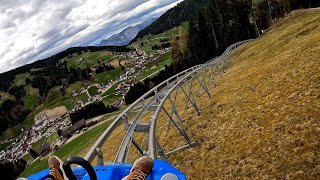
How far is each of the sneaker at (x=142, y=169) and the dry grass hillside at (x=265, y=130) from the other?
5602 mm

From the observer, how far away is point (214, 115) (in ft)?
54.0

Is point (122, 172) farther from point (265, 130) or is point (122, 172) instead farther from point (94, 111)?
point (94, 111)

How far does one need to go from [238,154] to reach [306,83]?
5.85m

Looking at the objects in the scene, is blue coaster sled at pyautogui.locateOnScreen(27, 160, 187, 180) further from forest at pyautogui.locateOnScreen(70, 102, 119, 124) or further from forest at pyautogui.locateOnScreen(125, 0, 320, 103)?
forest at pyautogui.locateOnScreen(70, 102, 119, 124)

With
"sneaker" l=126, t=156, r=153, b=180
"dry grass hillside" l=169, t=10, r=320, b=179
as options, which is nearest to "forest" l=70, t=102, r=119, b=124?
"dry grass hillside" l=169, t=10, r=320, b=179

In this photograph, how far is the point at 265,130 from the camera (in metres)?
11.6

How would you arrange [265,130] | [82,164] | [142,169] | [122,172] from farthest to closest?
[265,130] → [122,172] → [142,169] → [82,164]

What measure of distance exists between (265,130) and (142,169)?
830 cm

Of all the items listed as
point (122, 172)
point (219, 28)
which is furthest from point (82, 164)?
point (219, 28)

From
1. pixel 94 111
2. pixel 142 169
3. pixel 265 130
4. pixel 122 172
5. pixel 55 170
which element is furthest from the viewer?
pixel 94 111

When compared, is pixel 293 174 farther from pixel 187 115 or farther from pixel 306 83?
pixel 187 115

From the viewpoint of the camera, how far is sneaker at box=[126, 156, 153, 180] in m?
4.69

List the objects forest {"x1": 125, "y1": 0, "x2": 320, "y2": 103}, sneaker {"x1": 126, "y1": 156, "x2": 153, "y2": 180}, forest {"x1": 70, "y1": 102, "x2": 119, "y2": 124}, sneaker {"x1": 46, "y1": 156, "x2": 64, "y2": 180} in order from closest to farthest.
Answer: sneaker {"x1": 126, "y1": 156, "x2": 153, "y2": 180}
sneaker {"x1": 46, "y1": 156, "x2": 64, "y2": 180}
forest {"x1": 125, "y1": 0, "x2": 320, "y2": 103}
forest {"x1": 70, "y1": 102, "x2": 119, "y2": 124}

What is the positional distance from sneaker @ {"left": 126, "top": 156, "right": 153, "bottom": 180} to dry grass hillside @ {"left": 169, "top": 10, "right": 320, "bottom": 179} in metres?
5.60
